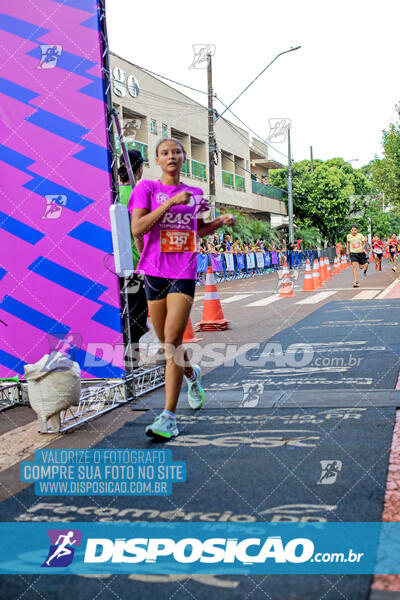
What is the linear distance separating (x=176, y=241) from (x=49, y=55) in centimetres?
198

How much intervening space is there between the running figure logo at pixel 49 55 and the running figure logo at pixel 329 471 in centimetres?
360

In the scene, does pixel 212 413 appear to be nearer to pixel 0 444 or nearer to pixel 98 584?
pixel 0 444

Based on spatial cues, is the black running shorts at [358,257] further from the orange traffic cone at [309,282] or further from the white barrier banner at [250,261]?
the white barrier banner at [250,261]

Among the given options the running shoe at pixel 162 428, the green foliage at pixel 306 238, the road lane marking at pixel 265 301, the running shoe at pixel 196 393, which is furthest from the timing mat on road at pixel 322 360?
the green foliage at pixel 306 238

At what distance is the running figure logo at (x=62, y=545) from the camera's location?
2785 mm

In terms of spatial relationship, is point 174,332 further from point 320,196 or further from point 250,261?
point 320,196

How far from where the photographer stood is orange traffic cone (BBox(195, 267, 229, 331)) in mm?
11195

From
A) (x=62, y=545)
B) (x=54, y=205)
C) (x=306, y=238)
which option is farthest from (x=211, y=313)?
(x=306, y=238)

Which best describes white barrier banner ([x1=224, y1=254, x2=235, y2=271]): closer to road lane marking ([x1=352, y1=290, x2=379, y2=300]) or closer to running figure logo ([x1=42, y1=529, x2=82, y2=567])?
road lane marking ([x1=352, y1=290, x2=379, y2=300])

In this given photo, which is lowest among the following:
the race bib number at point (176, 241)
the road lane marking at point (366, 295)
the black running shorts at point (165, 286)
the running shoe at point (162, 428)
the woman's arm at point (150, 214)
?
the road lane marking at point (366, 295)

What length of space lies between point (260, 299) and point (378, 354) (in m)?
10.0

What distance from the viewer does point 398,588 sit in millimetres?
2402

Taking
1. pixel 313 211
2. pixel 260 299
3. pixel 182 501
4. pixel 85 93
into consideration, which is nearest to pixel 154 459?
pixel 182 501

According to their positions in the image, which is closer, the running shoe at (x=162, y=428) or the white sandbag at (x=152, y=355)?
the running shoe at (x=162, y=428)
